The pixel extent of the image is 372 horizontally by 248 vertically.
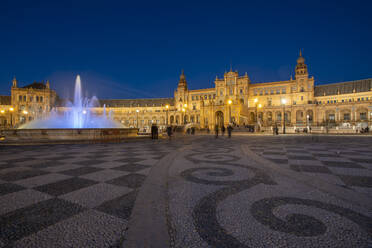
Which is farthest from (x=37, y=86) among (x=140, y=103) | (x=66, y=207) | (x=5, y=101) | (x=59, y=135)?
(x=66, y=207)

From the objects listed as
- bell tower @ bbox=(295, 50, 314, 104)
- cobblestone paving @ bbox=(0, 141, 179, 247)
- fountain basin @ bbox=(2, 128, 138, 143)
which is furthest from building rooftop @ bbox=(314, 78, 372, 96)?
cobblestone paving @ bbox=(0, 141, 179, 247)

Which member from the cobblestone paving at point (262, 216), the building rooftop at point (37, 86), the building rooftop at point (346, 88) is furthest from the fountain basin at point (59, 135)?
the building rooftop at point (37, 86)

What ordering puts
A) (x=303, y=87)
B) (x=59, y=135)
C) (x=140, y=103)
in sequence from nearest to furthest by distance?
(x=59, y=135), (x=303, y=87), (x=140, y=103)

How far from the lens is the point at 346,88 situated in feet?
204

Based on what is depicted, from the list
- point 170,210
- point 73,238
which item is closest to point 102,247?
point 73,238

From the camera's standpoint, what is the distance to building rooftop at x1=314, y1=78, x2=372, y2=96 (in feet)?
191

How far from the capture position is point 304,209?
2.31 metres

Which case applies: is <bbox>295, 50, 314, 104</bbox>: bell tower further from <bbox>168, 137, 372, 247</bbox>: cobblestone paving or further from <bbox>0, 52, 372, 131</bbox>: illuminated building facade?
<bbox>168, 137, 372, 247</bbox>: cobblestone paving

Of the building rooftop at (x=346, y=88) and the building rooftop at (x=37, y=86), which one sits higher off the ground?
the building rooftop at (x=37, y=86)

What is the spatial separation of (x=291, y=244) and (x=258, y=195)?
1233 millimetres

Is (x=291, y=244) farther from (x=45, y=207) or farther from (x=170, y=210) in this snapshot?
(x=45, y=207)

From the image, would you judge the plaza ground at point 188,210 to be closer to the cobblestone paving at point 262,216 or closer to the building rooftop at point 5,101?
the cobblestone paving at point 262,216

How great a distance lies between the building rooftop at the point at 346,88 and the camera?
58312 millimetres

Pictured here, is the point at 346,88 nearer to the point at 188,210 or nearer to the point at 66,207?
the point at 188,210
